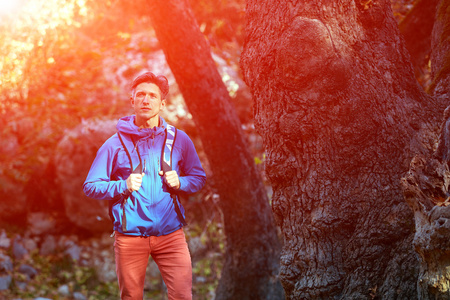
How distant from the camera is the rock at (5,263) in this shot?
8422mm

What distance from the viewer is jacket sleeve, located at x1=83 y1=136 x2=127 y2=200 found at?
312 cm

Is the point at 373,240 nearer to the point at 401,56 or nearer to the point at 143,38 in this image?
the point at 401,56

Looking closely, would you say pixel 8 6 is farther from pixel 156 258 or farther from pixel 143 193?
pixel 156 258

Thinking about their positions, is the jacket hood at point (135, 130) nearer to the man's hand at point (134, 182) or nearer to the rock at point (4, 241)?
the man's hand at point (134, 182)

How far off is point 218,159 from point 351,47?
2622mm

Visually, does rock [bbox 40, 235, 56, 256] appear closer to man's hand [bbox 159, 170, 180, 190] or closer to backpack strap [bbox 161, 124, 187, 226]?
backpack strap [bbox 161, 124, 187, 226]

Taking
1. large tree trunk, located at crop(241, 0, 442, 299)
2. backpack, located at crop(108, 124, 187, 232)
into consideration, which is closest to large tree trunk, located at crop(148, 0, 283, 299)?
large tree trunk, located at crop(241, 0, 442, 299)

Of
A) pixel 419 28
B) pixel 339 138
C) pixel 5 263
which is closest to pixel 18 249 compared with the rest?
pixel 5 263

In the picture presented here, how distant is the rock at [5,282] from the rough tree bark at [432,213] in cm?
740

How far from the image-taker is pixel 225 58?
10.4 metres

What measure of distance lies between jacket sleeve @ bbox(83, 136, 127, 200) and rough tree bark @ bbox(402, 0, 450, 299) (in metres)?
1.82

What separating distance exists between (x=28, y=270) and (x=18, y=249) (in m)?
0.58

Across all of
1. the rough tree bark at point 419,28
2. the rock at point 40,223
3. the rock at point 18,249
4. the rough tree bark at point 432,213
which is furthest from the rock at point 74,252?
the rough tree bark at point 432,213

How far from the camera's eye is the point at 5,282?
26.8 feet
